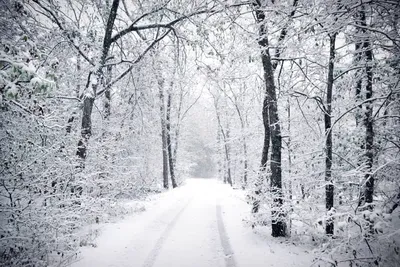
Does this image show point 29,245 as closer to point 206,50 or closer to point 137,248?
point 137,248

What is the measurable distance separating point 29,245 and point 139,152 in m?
15.4

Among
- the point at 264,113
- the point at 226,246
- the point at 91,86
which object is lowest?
the point at 226,246

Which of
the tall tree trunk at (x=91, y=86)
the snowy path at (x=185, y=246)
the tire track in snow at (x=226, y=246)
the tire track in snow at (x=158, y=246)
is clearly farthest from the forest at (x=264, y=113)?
the tire track in snow at (x=158, y=246)

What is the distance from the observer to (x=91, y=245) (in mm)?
6465

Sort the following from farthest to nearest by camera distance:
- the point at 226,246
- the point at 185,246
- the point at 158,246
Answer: the point at 226,246 → the point at 185,246 → the point at 158,246

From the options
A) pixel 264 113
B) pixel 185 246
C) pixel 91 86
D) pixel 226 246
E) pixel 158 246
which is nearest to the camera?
pixel 158 246

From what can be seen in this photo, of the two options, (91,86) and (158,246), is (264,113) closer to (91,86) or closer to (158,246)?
(158,246)

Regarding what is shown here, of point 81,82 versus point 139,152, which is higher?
point 81,82

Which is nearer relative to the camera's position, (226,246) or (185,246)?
(185,246)

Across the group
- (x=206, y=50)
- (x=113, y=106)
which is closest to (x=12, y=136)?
(x=206, y=50)

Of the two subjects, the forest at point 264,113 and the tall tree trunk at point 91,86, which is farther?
the tall tree trunk at point 91,86

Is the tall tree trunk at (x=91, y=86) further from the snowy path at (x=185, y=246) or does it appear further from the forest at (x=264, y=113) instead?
the snowy path at (x=185, y=246)

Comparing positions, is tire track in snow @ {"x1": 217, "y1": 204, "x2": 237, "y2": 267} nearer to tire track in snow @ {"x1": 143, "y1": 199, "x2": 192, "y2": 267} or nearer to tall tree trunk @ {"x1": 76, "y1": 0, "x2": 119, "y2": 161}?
tire track in snow @ {"x1": 143, "y1": 199, "x2": 192, "y2": 267}

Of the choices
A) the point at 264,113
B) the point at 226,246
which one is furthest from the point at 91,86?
the point at 226,246
